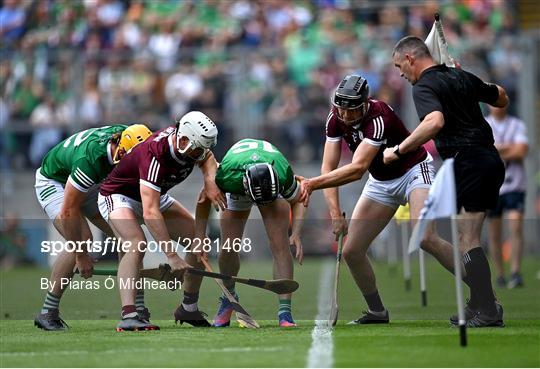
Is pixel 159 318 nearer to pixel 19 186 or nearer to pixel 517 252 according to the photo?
pixel 517 252

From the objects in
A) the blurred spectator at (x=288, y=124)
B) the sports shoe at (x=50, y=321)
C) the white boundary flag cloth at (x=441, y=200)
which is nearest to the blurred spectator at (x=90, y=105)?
the blurred spectator at (x=288, y=124)

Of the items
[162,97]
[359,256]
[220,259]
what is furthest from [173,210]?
[162,97]

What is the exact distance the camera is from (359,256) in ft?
35.7

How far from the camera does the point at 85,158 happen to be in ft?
35.4

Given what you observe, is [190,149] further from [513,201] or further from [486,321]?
[513,201]

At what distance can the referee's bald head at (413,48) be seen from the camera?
10367mm

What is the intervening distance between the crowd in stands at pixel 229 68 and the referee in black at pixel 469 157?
11750 mm

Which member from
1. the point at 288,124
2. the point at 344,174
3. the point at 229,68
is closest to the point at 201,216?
the point at 344,174

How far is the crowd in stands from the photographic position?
22.5 meters

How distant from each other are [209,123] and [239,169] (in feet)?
1.45

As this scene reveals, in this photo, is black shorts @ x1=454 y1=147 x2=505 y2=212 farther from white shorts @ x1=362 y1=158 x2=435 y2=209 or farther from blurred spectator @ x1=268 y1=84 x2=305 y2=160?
blurred spectator @ x1=268 y1=84 x2=305 y2=160

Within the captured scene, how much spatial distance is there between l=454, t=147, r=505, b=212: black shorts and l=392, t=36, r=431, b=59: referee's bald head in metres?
0.85

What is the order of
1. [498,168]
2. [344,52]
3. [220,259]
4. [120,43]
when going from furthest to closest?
[120,43], [344,52], [220,259], [498,168]

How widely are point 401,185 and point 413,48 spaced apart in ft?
3.95
